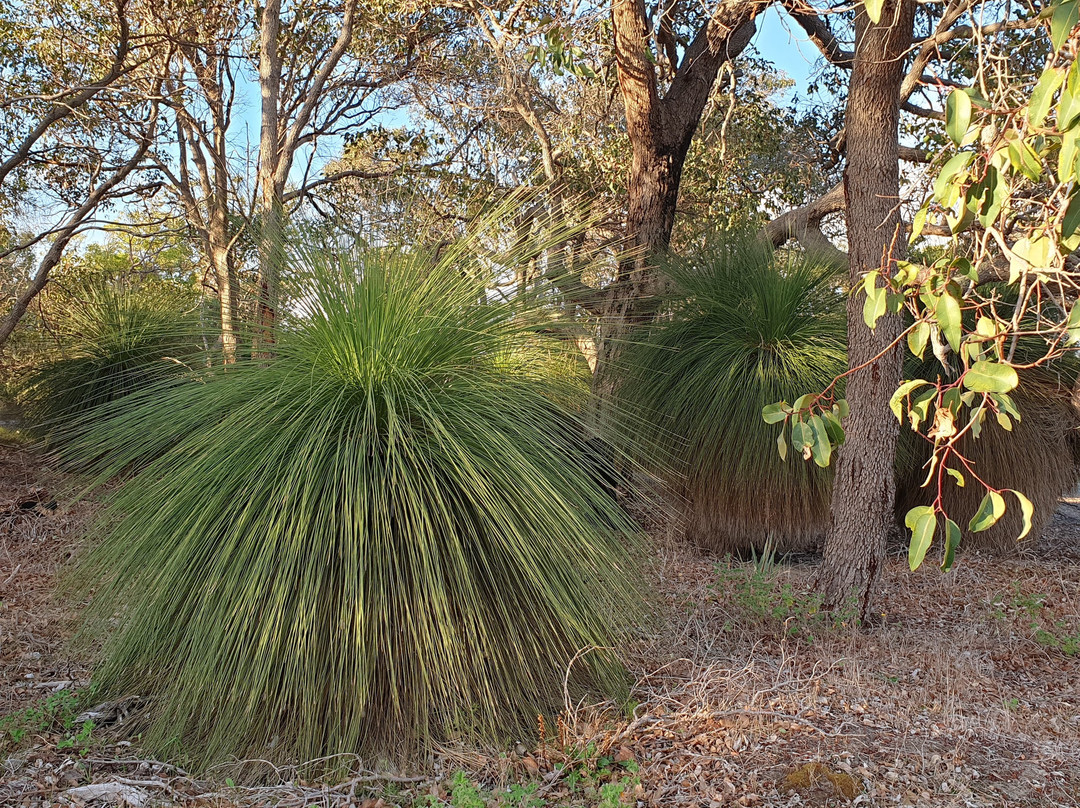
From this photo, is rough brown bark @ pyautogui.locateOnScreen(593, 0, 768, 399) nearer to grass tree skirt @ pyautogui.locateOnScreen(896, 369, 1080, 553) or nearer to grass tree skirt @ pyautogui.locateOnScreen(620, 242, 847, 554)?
grass tree skirt @ pyautogui.locateOnScreen(620, 242, 847, 554)

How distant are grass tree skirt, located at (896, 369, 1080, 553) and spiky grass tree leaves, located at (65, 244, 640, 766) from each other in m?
3.22

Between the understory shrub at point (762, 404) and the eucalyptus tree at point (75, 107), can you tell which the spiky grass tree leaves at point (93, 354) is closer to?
the eucalyptus tree at point (75, 107)

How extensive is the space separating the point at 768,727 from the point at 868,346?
170 cm

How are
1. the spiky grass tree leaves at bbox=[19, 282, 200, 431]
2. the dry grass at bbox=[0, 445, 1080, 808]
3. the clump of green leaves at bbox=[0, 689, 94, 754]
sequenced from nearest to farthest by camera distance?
the dry grass at bbox=[0, 445, 1080, 808], the clump of green leaves at bbox=[0, 689, 94, 754], the spiky grass tree leaves at bbox=[19, 282, 200, 431]

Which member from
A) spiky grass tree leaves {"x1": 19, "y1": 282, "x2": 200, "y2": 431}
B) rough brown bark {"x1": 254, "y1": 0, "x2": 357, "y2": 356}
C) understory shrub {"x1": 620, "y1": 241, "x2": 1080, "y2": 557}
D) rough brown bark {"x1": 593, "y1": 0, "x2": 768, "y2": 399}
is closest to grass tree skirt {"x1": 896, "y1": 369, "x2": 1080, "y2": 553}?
understory shrub {"x1": 620, "y1": 241, "x2": 1080, "y2": 557}

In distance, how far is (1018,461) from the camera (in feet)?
16.4

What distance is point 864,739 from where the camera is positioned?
2496mm

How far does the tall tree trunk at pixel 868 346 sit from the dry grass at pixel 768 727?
0.88 feet

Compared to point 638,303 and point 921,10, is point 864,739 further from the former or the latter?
point 921,10

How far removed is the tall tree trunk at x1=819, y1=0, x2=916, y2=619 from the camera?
3.46 m

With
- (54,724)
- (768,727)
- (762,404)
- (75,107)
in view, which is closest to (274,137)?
(75,107)

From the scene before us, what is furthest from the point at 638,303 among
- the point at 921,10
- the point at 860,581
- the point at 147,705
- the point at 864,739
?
the point at 147,705

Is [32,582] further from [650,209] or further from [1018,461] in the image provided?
[1018,461]

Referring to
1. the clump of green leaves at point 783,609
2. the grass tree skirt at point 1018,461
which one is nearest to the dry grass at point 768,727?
the clump of green leaves at point 783,609
